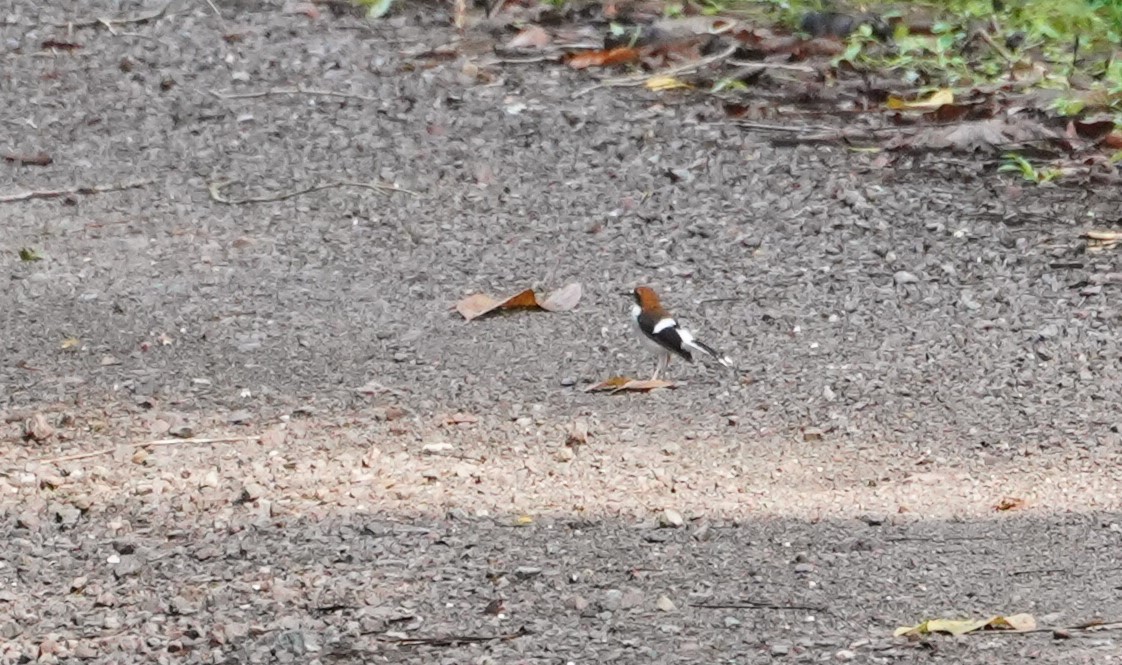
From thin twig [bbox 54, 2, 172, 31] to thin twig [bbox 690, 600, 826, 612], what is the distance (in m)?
4.94

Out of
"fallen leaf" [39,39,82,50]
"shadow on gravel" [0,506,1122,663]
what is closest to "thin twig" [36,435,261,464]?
"shadow on gravel" [0,506,1122,663]

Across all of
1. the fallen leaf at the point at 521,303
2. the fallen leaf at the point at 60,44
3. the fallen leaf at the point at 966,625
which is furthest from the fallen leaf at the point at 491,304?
the fallen leaf at the point at 60,44

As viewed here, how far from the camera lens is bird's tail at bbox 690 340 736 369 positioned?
4453 mm

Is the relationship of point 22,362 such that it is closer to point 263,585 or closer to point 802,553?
point 263,585

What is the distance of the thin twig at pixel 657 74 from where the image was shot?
21.1 feet

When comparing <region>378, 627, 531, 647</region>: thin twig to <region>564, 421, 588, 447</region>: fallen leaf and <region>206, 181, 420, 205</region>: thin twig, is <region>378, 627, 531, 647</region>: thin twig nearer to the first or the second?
<region>564, 421, 588, 447</region>: fallen leaf

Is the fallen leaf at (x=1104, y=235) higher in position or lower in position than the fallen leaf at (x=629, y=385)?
higher

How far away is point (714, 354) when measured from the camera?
4492 millimetres

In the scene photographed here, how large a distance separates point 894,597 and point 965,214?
7.86ft

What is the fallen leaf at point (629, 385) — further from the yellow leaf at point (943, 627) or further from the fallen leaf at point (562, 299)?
the yellow leaf at point (943, 627)

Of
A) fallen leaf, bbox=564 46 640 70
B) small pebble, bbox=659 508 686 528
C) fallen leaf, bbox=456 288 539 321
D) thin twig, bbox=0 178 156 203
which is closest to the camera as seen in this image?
small pebble, bbox=659 508 686 528

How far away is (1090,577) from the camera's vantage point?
330 cm

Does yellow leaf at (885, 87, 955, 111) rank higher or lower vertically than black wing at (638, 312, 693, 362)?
higher

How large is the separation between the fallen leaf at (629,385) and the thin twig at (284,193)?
5.25 feet
